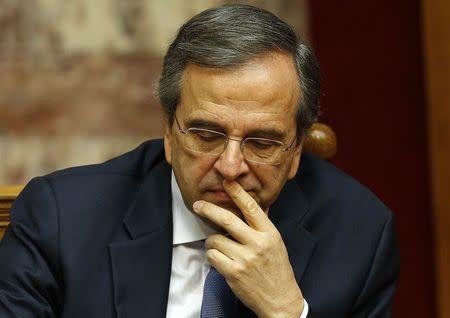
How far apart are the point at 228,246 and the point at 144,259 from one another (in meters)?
0.20

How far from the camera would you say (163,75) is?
2115mm

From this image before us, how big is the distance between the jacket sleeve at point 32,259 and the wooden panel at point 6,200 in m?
0.17

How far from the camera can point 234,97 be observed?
77.6 inches

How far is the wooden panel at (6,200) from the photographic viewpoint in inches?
89.3

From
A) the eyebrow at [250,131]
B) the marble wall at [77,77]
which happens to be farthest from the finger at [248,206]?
the marble wall at [77,77]

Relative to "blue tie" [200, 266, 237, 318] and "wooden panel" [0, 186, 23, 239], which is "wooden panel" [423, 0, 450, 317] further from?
"wooden panel" [0, 186, 23, 239]

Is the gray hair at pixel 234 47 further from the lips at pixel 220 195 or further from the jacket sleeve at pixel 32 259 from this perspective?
the jacket sleeve at pixel 32 259

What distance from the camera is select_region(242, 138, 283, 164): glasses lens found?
2000 mm

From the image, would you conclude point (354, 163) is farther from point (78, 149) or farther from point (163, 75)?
point (163, 75)

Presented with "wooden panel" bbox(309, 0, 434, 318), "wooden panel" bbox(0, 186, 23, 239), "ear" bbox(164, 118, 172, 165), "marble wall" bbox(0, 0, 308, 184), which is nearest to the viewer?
"ear" bbox(164, 118, 172, 165)

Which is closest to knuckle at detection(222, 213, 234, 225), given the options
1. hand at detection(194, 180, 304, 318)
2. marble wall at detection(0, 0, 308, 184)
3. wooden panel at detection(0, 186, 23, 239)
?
hand at detection(194, 180, 304, 318)

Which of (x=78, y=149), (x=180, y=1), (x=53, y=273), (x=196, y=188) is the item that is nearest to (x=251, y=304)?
(x=196, y=188)

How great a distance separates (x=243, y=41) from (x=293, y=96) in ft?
0.55

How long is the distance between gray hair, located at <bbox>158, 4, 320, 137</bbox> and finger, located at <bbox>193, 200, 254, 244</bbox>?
8.6 inches
